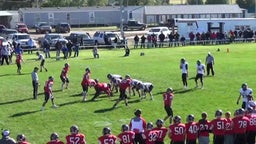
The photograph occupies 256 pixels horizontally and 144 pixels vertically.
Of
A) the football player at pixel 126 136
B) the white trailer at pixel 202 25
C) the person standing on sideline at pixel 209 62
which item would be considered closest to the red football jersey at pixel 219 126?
the football player at pixel 126 136

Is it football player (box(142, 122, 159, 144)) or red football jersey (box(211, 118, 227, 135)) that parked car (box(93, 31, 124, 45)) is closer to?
red football jersey (box(211, 118, 227, 135))

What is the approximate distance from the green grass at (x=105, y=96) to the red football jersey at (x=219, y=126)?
4907mm

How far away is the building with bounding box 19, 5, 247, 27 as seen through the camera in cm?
9006

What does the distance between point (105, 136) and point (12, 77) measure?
867 inches

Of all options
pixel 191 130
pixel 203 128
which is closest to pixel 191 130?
pixel 191 130

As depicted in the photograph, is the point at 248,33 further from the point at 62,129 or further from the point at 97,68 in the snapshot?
the point at 62,129

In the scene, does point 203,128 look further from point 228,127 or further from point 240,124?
point 240,124

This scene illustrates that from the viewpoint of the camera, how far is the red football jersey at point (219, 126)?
16.5 meters

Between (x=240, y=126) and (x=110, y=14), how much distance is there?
77.8m

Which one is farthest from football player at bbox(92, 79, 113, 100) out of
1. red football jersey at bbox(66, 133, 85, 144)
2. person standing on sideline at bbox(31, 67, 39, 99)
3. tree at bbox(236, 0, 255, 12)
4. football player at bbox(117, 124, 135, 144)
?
tree at bbox(236, 0, 255, 12)

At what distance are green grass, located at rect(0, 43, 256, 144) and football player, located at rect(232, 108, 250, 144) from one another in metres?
5.26

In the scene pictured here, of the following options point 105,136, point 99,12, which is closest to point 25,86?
point 105,136

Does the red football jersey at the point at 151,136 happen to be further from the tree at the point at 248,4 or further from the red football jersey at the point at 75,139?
the tree at the point at 248,4

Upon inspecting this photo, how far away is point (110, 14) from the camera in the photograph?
306 feet
